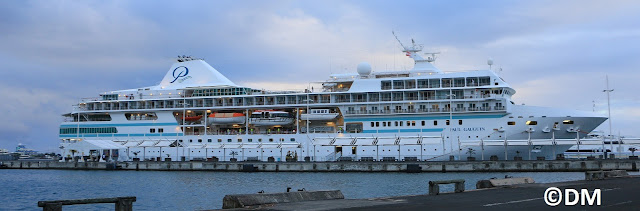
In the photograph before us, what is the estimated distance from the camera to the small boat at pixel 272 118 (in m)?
64.8

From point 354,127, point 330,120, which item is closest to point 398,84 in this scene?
point 354,127

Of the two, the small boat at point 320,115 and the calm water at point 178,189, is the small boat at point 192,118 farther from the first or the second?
the calm water at point 178,189

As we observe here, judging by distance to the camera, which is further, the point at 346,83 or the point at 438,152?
the point at 346,83

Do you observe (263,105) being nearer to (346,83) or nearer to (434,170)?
(346,83)

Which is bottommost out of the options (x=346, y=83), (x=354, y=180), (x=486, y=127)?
(x=354, y=180)

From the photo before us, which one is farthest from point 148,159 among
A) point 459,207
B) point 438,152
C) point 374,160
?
point 459,207

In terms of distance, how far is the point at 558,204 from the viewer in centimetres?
1573

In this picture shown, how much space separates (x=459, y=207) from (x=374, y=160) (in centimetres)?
4381

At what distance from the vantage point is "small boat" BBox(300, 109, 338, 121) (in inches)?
2470

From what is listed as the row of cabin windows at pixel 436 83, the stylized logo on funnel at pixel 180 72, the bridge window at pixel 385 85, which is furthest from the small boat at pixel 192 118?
the row of cabin windows at pixel 436 83

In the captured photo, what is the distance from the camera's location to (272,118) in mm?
64875

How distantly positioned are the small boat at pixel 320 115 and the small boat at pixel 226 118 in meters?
7.34

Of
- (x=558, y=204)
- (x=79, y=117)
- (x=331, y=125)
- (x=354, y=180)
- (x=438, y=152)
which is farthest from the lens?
(x=79, y=117)

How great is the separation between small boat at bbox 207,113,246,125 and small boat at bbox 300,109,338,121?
734 cm
